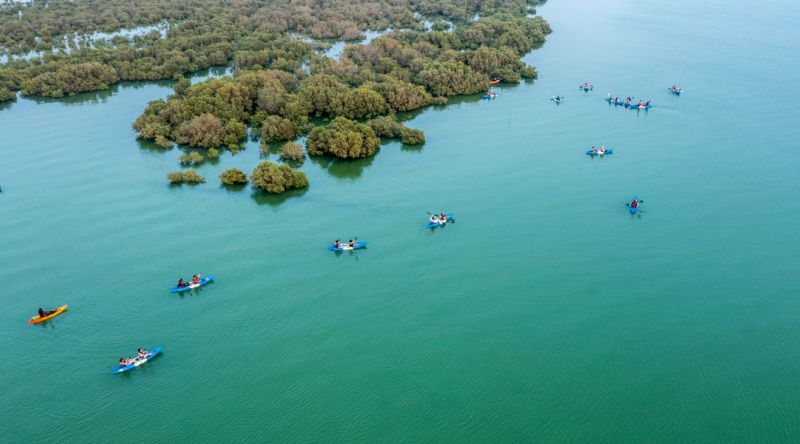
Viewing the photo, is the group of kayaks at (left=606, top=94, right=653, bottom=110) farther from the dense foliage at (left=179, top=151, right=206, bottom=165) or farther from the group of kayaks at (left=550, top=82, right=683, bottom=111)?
the dense foliage at (left=179, top=151, right=206, bottom=165)

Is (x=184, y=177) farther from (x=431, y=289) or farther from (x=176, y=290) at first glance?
(x=431, y=289)

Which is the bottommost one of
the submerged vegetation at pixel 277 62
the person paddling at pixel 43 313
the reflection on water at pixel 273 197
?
the person paddling at pixel 43 313

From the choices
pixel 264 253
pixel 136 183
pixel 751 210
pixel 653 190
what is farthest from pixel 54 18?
pixel 751 210

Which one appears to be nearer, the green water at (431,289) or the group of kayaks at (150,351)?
the green water at (431,289)

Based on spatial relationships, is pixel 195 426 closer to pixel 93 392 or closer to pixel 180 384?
pixel 180 384

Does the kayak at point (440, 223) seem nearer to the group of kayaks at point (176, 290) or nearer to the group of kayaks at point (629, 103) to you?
the group of kayaks at point (176, 290)

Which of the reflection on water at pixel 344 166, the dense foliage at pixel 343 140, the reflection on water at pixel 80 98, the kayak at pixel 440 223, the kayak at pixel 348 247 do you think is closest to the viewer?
the kayak at pixel 348 247

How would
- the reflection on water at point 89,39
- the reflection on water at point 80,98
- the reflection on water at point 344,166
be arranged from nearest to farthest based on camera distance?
1. the reflection on water at point 344,166
2. the reflection on water at point 80,98
3. the reflection on water at point 89,39

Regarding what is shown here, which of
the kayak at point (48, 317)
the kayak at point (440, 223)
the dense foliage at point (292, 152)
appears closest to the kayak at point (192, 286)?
the kayak at point (48, 317)
